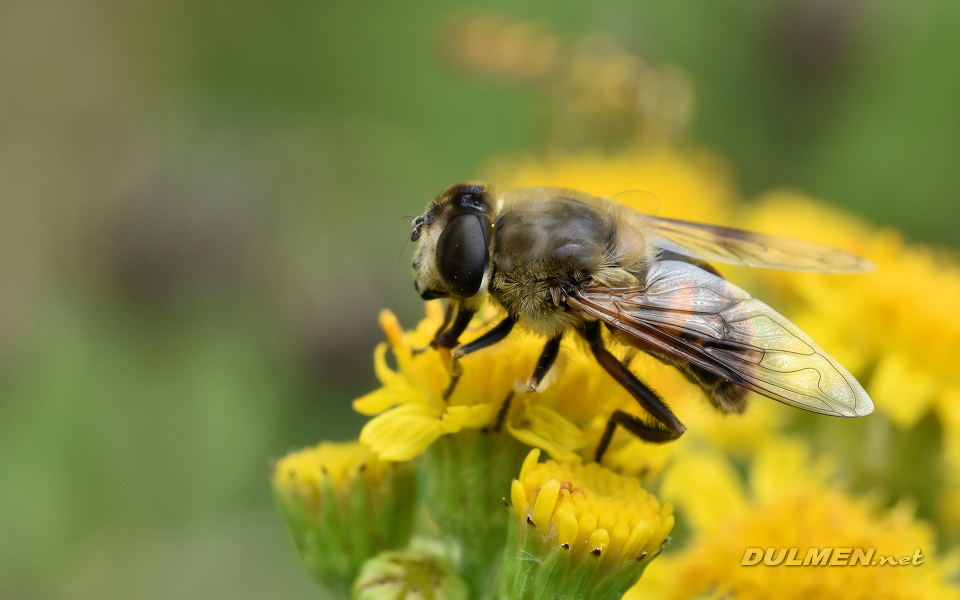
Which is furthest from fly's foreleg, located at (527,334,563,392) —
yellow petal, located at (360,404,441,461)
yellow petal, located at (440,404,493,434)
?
yellow petal, located at (360,404,441,461)

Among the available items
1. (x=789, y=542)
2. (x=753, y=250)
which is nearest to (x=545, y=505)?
(x=789, y=542)

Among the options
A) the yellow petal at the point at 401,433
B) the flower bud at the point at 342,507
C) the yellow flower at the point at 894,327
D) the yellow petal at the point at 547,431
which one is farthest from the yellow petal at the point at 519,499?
the yellow flower at the point at 894,327

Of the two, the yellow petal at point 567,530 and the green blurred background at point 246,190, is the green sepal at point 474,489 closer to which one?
the yellow petal at point 567,530

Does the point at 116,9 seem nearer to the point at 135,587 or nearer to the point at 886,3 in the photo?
the point at 135,587

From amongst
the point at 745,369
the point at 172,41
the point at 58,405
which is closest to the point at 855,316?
the point at 745,369

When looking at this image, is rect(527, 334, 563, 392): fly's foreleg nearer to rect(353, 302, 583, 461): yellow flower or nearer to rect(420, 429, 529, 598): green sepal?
rect(353, 302, 583, 461): yellow flower

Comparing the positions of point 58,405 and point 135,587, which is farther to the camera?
point 58,405

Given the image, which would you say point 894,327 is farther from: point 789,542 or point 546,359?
point 546,359
